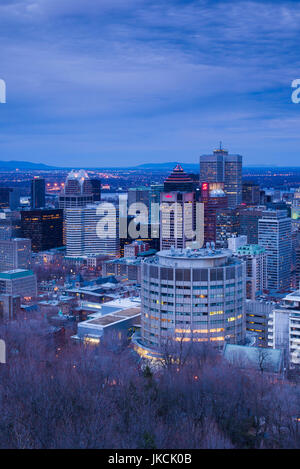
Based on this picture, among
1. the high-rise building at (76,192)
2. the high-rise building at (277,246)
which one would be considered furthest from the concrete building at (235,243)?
the high-rise building at (76,192)

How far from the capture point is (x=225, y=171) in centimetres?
6825

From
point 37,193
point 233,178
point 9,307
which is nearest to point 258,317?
point 9,307

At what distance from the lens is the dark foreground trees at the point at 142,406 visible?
27.2ft

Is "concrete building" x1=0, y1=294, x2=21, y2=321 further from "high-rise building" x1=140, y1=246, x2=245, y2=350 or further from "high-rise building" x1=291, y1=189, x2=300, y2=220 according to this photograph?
"high-rise building" x1=291, y1=189, x2=300, y2=220

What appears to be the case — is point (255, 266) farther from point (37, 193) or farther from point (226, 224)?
point (37, 193)

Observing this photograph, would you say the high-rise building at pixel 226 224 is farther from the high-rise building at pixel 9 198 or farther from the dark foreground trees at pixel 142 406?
the dark foreground trees at pixel 142 406

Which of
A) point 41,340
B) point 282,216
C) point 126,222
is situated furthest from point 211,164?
point 41,340

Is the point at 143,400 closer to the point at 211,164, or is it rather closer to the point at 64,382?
the point at 64,382

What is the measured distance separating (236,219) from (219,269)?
3193 cm

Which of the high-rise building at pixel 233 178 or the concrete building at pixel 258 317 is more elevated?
the high-rise building at pixel 233 178

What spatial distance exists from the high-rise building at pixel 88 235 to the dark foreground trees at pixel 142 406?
111 ft

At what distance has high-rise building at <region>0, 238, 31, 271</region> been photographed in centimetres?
3972

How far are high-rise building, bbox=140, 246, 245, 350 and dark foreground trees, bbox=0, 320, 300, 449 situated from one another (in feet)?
7.96

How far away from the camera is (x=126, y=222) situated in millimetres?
50344
